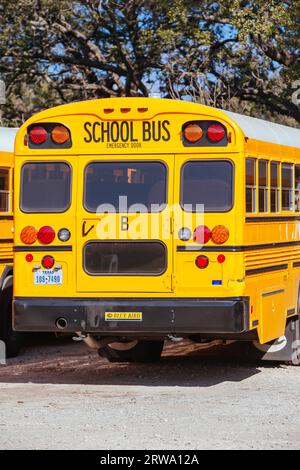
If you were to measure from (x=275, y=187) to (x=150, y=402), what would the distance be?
2792 millimetres

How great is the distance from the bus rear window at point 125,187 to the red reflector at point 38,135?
528 millimetres

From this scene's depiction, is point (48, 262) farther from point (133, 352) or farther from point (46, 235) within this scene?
point (133, 352)

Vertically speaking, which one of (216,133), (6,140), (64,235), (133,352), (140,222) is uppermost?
(6,140)

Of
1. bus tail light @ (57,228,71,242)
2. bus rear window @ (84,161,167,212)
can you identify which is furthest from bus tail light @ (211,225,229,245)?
bus tail light @ (57,228,71,242)

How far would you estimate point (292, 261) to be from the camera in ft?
38.5

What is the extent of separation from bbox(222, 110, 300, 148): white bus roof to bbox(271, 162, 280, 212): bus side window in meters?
0.26

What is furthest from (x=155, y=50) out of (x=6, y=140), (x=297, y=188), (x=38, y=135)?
(x=38, y=135)

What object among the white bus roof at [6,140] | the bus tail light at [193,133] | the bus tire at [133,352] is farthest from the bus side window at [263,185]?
the white bus roof at [6,140]

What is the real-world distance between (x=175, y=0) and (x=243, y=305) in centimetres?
1510

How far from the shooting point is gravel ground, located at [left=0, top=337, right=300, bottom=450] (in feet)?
25.5

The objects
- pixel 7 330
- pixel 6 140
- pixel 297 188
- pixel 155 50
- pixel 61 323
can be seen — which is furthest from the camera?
pixel 155 50

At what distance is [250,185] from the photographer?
411 inches

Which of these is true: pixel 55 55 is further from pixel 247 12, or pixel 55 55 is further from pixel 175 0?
pixel 247 12

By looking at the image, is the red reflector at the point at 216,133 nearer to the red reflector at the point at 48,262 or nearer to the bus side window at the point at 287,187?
the bus side window at the point at 287,187
